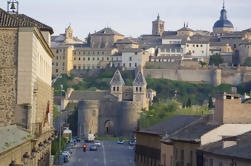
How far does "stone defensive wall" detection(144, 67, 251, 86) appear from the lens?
605 feet

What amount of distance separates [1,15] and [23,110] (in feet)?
13.2

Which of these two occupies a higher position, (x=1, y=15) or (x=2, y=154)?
(x=1, y=15)

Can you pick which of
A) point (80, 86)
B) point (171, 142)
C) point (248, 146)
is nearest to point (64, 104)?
point (80, 86)

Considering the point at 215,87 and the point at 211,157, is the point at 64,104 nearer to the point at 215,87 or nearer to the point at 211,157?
the point at 215,87

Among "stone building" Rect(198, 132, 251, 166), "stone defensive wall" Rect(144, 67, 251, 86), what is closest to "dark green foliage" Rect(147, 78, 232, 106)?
"stone defensive wall" Rect(144, 67, 251, 86)

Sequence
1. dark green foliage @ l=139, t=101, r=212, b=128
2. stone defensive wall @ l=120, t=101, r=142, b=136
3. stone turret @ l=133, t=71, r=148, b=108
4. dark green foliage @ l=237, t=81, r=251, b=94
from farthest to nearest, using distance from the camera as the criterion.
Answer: dark green foliage @ l=237, t=81, r=251, b=94 → stone turret @ l=133, t=71, r=148, b=108 → stone defensive wall @ l=120, t=101, r=142, b=136 → dark green foliage @ l=139, t=101, r=212, b=128

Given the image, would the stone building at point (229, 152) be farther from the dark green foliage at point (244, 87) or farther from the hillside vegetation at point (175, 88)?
the dark green foliage at point (244, 87)

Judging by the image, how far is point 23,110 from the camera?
112 feet

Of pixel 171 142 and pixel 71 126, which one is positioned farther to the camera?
pixel 71 126

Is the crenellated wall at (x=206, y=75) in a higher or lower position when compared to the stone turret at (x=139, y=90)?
higher

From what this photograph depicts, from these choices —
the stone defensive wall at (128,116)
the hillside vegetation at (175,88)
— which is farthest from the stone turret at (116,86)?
the stone defensive wall at (128,116)

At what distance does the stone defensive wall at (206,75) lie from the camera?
605 feet

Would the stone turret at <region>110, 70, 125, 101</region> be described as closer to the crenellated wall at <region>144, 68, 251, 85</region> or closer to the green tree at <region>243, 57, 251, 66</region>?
the crenellated wall at <region>144, 68, 251, 85</region>

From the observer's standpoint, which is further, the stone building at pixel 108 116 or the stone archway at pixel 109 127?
the stone archway at pixel 109 127
